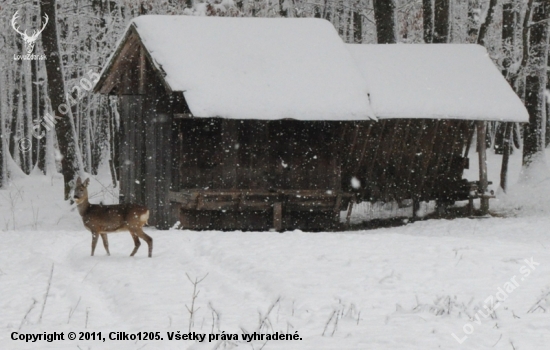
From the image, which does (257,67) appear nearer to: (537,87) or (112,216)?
(112,216)

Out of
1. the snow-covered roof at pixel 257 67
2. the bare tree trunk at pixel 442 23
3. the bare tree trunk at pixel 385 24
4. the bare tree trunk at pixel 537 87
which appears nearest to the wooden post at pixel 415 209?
the snow-covered roof at pixel 257 67

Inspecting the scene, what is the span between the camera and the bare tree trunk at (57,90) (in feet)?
73.9

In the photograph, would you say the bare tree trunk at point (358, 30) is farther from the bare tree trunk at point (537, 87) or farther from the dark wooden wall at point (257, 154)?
Result: the dark wooden wall at point (257, 154)

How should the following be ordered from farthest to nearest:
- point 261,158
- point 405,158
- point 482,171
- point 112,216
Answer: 1. point 482,171
2. point 405,158
3. point 261,158
4. point 112,216

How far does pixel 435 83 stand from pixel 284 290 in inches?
522

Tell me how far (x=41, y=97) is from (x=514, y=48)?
961 inches

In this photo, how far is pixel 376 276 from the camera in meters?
10.2

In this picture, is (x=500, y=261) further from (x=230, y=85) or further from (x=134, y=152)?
(x=134, y=152)

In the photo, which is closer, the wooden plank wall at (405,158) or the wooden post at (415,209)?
the wooden plank wall at (405,158)

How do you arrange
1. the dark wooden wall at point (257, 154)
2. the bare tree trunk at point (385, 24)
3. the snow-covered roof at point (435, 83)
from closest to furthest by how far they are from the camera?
1. the dark wooden wall at point (257, 154)
2. the snow-covered roof at point (435, 83)
3. the bare tree trunk at point (385, 24)

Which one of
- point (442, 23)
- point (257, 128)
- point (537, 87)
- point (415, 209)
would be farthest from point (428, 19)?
point (257, 128)

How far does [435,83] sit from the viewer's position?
834 inches

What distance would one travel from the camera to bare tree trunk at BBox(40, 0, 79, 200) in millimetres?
22531

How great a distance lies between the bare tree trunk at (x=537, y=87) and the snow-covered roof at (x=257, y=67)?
24.4 ft
